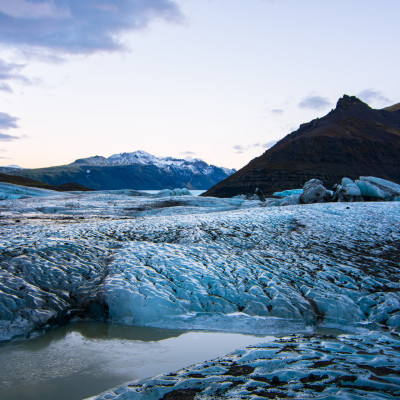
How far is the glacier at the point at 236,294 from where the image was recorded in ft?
12.1

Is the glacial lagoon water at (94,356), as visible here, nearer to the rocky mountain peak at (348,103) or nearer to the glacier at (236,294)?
the glacier at (236,294)

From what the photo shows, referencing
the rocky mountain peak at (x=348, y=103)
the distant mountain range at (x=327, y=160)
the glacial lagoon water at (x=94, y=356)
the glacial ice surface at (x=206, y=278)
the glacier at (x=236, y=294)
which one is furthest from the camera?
the rocky mountain peak at (x=348, y=103)

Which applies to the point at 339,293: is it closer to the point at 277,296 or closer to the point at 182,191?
the point at 277,296

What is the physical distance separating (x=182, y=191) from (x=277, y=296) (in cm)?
4683

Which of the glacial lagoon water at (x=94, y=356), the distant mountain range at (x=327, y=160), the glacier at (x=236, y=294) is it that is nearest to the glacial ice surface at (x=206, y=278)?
the glacier at (x=236, y=294)

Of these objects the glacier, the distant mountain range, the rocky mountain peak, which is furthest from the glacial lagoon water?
the rocky mountain peak

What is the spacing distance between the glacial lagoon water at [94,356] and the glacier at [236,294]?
367 millimetres

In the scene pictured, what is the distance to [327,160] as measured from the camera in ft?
374

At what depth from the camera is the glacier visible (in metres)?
3.68

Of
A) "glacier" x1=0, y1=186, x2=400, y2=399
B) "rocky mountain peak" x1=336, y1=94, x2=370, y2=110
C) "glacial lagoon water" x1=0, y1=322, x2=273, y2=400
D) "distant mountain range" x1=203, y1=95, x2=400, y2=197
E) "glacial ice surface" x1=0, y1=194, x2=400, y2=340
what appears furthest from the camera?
"rocky mountain peak" x1=336, y1=94, x2=370, y2=110

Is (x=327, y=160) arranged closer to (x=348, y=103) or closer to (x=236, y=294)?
(x=348, y=103)

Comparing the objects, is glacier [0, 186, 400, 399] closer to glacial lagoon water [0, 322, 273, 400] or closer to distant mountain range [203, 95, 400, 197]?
glacial lagoon water [0, 322, 273, 400]

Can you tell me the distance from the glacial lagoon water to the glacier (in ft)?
1.20

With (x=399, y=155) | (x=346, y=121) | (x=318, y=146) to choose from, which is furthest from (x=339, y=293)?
(x=346, y=121)
